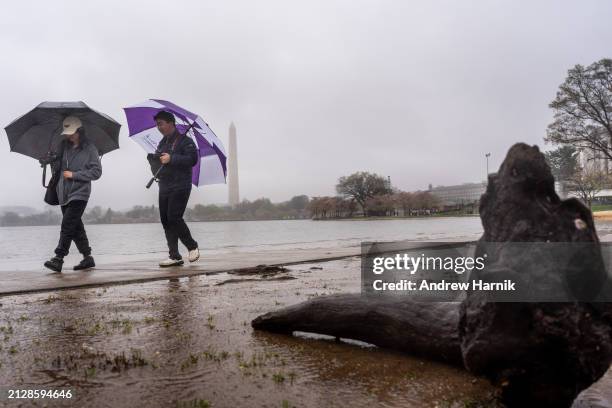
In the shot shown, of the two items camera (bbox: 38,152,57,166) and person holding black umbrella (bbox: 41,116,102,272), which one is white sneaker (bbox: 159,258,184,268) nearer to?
person holding black umbrella (bbox: 41,116,102,272)

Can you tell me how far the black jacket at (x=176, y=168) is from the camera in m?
7.43

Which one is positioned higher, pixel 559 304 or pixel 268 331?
pixel 559 304

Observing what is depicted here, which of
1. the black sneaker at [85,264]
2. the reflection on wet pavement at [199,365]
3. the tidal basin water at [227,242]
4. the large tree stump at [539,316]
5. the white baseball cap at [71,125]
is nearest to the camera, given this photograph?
the large tree stump at [539,316]

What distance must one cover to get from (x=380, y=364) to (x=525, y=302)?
3.19ft

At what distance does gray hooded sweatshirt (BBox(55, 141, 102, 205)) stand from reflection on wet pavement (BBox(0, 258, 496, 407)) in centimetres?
335

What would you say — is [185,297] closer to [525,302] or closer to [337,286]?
[337,286]

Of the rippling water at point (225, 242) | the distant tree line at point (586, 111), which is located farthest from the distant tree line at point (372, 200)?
the distant tree line at point (586, 111)

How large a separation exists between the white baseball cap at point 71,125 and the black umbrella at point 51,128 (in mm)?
157

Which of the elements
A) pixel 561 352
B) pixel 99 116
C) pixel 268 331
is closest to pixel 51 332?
pixel 268 331

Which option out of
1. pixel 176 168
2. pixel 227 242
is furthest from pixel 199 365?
pixel 227 242

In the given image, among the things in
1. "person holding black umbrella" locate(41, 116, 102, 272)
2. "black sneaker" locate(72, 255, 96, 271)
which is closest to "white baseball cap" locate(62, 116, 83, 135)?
"person holding black umbrella" locate(41, 116, 102, 272)

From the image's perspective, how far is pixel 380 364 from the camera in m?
2.47

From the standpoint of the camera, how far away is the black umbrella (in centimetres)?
728

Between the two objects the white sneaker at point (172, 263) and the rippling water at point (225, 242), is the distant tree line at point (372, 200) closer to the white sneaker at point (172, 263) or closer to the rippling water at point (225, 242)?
the rippling water at point (225, 242)
